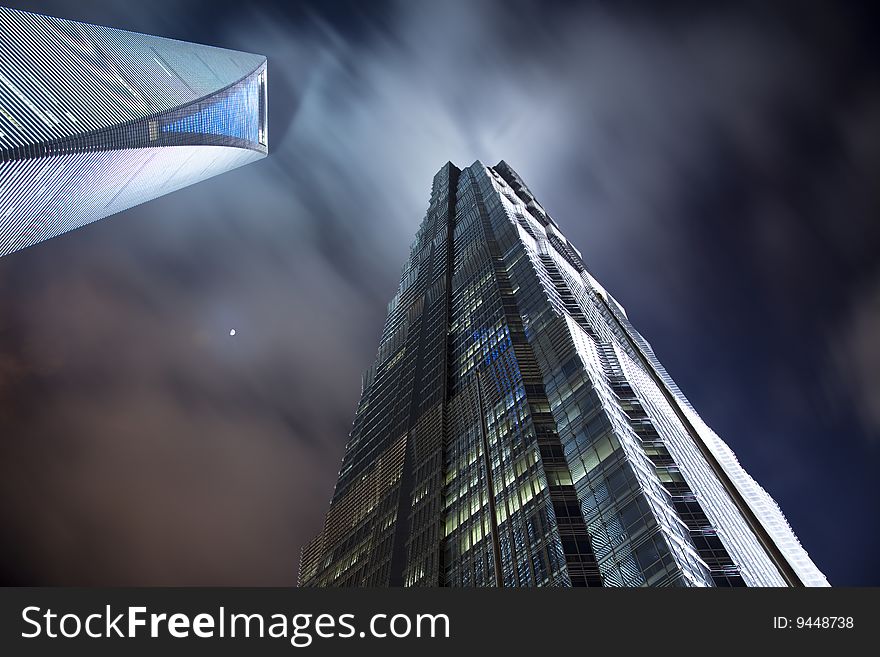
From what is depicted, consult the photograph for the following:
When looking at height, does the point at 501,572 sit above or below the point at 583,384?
below

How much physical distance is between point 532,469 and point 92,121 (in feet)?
265

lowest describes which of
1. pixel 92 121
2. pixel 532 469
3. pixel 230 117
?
pixel 532 469

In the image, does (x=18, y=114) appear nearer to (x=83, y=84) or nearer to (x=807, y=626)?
(x=83, y=84)

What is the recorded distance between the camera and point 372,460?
327 ft

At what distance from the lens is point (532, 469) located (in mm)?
66312

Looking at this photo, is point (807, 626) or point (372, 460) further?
point (372, 460)

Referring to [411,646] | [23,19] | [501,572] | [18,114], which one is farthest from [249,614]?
[23,19]

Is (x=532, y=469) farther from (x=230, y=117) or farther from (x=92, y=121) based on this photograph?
(x=230, y=117)

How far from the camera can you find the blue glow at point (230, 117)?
126 m

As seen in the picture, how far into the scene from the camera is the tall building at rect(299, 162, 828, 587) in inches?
2128

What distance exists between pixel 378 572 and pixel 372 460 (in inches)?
1153

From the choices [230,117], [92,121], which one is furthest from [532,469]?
[230,117]

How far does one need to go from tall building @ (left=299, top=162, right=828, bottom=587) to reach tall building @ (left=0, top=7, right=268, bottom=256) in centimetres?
5864

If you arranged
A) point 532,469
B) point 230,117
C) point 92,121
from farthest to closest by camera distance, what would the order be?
point 230,117
point 92,121
point 532,469
